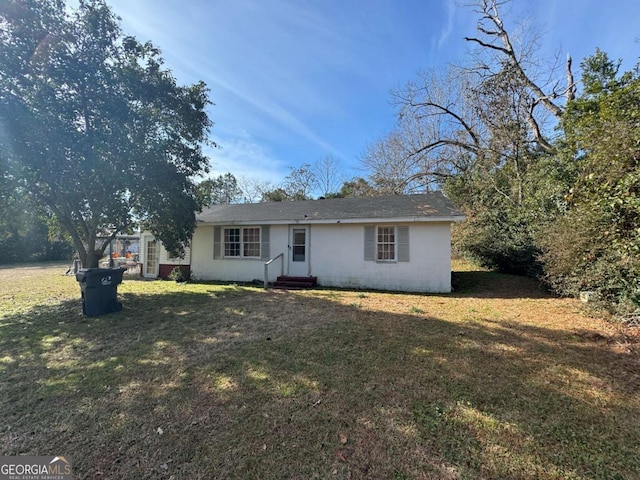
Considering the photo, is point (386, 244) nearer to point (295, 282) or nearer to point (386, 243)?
point (386, 243)

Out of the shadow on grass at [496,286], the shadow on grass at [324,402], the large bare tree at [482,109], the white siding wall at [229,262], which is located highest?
the large bare tree at [482,109]

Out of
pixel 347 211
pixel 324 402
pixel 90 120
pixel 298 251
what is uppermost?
pixel 90 120

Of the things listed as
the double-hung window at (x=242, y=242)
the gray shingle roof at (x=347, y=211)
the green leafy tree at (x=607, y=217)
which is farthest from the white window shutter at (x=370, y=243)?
the green leafy tree at (x=607, y=217)

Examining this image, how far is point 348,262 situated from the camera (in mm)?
10438

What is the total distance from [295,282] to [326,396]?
24.5 ft

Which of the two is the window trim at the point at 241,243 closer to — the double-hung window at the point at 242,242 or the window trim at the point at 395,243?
the double-hung window at the point at 242,242

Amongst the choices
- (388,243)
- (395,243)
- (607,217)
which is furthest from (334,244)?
(607,217)

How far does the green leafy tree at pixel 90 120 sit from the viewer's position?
6.86m

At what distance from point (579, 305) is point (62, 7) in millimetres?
15081

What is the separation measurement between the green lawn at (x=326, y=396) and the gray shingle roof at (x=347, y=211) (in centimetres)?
404

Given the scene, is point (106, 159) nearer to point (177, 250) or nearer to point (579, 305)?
point (177, 250)

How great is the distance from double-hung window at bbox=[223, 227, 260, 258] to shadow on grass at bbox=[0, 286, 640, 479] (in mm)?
6272

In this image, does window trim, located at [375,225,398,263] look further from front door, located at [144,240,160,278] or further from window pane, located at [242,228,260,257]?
front door, located at [144,240,160,278]

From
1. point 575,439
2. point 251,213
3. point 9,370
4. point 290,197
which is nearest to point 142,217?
point 251,213
